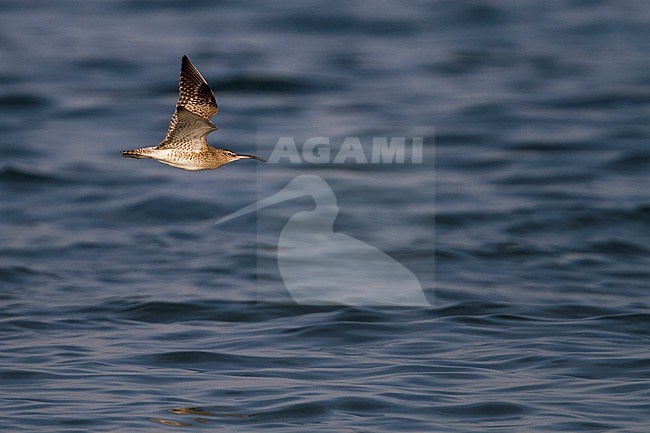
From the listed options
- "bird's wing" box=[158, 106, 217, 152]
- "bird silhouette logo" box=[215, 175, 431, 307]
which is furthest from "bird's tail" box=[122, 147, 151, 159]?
"bird silhouette logo" box=[215, 175, 431, 307]

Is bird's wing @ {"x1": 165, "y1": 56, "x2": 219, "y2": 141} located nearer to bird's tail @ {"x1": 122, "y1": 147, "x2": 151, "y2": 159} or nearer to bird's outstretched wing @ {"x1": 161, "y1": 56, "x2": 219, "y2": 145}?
bird's outstretched wing @ {"x1": 161, "y1": 56, "x2": 219, "y2": 145}

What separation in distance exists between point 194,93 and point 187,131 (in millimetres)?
320

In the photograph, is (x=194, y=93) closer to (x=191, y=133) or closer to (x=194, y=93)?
(x=194, y=93)

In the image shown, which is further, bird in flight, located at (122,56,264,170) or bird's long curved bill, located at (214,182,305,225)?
bird's long curved bill, located at (214,182,305,225)

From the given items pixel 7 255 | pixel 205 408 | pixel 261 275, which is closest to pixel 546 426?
pixel 205 408

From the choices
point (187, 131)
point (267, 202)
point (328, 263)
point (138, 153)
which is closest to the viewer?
point (138, 153)

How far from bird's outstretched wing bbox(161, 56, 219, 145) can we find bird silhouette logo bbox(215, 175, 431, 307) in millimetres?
6003

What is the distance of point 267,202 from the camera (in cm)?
1870

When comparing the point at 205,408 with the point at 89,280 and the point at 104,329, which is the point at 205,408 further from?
the point at 89,280

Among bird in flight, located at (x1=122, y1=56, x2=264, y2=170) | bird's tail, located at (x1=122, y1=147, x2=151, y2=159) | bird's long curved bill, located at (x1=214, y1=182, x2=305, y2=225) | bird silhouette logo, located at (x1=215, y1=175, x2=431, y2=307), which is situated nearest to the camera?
bird's tail, located at (x1=122, y1=147, x2=151, y2=159)

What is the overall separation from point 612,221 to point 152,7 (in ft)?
39.2

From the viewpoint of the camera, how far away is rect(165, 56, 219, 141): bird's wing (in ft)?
27.3

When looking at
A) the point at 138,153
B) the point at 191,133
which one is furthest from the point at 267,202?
the point at 138,153

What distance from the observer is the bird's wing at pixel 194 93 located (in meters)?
8.33
